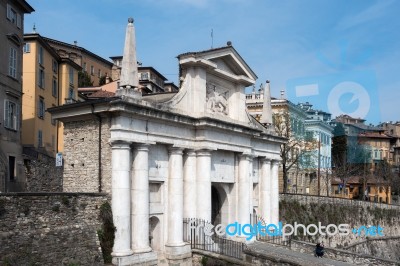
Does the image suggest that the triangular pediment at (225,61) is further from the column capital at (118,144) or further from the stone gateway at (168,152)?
the column capital at (118,144)


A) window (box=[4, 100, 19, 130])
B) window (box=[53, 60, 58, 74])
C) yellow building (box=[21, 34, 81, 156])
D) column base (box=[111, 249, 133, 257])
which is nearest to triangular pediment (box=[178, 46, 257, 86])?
column base (box=[111, 249, 133, 257])

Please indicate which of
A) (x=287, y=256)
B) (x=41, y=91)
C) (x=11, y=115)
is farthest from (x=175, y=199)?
(x=41, y=91)

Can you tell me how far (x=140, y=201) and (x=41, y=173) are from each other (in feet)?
47.1

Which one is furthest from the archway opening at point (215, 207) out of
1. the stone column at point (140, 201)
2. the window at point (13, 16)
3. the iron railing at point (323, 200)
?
the window at point (13, 16)

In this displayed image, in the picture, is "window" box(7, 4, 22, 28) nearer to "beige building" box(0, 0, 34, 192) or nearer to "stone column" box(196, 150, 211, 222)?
"beige building" box(0, 0, 34, 192)

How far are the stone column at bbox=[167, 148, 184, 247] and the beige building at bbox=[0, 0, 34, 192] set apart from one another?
37.2 ft

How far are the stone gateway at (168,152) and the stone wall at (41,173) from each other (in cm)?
1101

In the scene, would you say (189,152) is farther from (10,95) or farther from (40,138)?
(40,138)

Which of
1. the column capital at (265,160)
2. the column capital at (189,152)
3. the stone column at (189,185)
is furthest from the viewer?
the column capital at (265,160)

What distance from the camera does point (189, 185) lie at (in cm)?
2323

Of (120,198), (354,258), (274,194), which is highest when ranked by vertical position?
(120,198)

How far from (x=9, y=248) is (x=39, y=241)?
3.81ft

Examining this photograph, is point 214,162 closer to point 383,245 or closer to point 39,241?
point 39,241

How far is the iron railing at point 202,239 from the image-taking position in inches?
896
